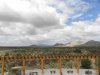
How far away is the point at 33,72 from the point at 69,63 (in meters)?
62.7

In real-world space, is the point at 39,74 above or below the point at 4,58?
below

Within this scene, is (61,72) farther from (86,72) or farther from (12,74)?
(12,74)

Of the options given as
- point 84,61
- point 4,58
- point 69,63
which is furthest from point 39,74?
point 69,63

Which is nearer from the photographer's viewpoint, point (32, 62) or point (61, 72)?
point (61, 72)

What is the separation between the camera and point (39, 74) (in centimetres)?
5056

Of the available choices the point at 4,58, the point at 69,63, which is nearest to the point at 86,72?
the point at 4,58

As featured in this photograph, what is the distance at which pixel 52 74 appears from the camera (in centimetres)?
5131

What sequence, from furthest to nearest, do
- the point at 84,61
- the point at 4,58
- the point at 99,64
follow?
the point at 84,61 → the point at 99,64 → the point at 4,58

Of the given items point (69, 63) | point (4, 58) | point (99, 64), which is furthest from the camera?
point (69, 63)

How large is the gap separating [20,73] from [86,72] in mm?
13306

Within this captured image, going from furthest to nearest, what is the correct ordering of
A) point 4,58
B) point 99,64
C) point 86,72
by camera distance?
point 99,64, point 86,72, point 4,58

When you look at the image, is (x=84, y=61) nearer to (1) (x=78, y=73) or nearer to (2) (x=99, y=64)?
(2) (x=99, y=64)

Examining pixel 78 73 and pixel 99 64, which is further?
pixel 99 64

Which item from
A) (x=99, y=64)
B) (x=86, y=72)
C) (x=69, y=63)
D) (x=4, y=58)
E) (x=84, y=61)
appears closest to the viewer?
(x=4, y=58)
